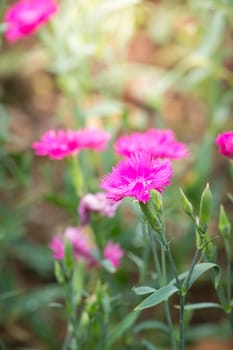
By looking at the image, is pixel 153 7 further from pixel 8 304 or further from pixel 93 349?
pixel 93 349

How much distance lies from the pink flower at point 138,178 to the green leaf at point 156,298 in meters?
0.12

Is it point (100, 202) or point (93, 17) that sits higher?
point (93, 17)

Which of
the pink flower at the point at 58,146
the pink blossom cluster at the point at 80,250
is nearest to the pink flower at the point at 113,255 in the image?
the pink blossom cluster at the point at 80,250

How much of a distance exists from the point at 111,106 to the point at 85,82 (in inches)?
3.9

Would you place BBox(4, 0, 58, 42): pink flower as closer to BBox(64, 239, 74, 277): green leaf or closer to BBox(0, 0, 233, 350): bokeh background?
BBox(0, 0, 233, 350): bokeh background

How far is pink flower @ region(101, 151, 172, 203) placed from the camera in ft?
2.52

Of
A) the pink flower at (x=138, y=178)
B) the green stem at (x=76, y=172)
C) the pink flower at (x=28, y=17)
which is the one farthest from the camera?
the pink flower at (x=28, y=17)

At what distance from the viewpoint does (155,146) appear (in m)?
0.98

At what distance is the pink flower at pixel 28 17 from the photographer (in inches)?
53.6

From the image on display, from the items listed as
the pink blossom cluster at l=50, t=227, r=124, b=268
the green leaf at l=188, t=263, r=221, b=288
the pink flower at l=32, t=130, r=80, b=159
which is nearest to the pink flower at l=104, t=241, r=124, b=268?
the pink blossom cluster at l=50, t=227, r=124, b=268

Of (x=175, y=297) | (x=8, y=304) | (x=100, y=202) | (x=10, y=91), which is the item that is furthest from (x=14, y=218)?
(x=10, y=91)

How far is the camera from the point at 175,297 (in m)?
1.70

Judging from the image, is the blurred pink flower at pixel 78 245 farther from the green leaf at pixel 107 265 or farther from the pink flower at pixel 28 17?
the pink flower at pixel 28 17

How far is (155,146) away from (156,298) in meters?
0.25
